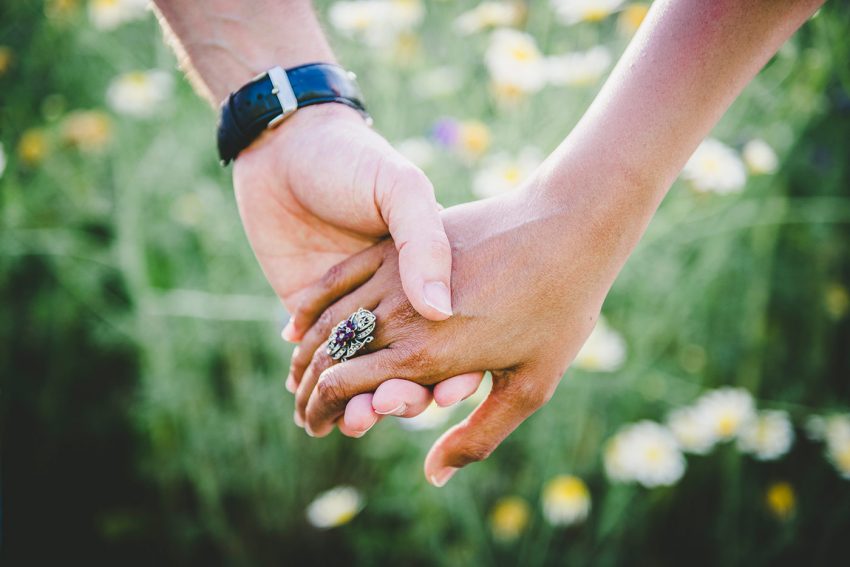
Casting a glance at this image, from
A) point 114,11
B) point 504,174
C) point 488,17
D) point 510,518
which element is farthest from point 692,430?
point 114,11

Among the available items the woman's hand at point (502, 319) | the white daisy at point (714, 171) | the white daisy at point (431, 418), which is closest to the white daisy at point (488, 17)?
the white daisy at point (714, 171)

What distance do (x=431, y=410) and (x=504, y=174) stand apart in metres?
0.50

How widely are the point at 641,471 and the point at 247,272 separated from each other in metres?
1.04

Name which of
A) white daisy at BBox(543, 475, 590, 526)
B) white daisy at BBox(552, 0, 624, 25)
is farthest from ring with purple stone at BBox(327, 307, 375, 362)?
white daisy at BBox(552, 0, 624, 25)

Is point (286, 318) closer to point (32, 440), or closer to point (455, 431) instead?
point (455, 431)

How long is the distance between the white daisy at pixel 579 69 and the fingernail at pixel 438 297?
79cm

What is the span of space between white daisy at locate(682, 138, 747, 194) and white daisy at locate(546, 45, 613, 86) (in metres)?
→ 0.28

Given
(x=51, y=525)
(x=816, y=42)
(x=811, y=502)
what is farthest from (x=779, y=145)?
(x=51, y=525)

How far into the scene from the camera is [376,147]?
848 millimetres

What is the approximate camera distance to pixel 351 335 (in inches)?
32.0

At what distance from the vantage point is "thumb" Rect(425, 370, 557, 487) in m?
0.79

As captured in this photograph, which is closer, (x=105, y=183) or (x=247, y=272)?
(x=247, y=272)

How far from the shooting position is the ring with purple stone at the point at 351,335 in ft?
2.64

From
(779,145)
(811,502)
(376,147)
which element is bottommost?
(811,502)
